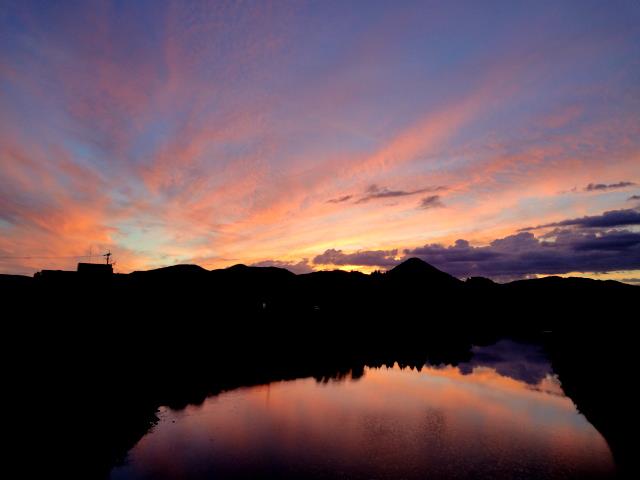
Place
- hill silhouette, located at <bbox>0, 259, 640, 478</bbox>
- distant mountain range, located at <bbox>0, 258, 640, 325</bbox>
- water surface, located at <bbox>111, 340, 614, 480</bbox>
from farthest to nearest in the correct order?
distant mountain range, located at <bbox>0, 258, 640, 325</bbox>
hill silhouette, located at <bbox>0, 259, 640, 478</bbox>
water surface, located at <bbox>111, 340, 614, 480</bbox>

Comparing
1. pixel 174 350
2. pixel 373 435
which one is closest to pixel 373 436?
pixel 373 435

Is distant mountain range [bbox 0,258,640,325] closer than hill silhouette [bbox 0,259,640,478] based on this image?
No

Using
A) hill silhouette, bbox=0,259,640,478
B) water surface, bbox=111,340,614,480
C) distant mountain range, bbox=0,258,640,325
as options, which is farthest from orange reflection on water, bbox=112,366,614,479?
distant mountain range, bbox=0,258,640,325

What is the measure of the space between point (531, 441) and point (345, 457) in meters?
14.4

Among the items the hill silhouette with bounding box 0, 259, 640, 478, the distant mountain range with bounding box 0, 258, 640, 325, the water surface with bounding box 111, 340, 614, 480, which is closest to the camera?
the water surface with bounding box 111, 340, 614, 480

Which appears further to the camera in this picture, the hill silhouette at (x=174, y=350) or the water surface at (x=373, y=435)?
the hill silhouette at (x=174, y=350)

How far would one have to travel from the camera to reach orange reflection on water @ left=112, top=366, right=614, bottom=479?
2345 centimetres

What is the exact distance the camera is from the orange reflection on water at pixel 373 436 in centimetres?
2345

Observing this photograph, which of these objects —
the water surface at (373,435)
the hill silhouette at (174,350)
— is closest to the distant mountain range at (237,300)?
the hill silhouette at (174,350)

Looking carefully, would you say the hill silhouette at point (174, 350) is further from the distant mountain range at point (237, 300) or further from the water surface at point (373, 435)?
the water surface at point (373, 435)

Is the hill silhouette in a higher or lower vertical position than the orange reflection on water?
higher

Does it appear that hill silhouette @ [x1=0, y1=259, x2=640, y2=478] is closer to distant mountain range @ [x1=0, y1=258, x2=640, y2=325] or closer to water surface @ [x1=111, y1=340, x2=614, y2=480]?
distant mountain range @ [x1=0, y1=258, x2=640, y2=325]

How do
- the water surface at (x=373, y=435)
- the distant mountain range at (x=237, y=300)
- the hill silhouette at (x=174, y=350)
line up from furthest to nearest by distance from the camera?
the distant mountain range at (x=237, y=300) → the hill silhouette at (x=174, y=350) → the water surface at (x=373, y=435)

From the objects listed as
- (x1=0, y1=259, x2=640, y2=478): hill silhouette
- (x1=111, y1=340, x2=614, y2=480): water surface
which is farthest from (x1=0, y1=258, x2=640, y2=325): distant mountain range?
(x1=111, y1=340, x2=614, y2=480): water surface
